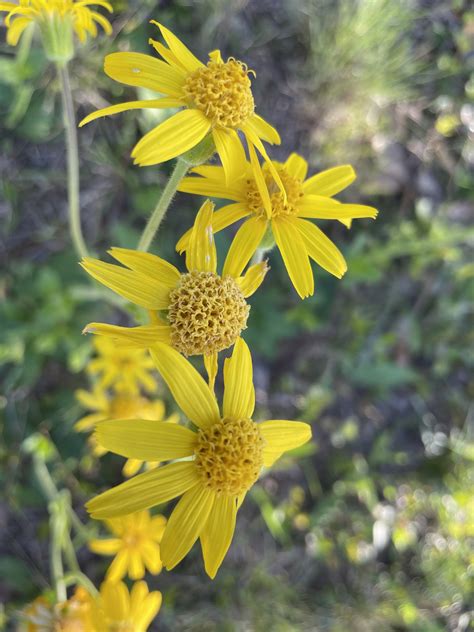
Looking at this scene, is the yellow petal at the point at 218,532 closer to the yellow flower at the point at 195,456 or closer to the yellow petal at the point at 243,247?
the yellow flower at the point at 195,456

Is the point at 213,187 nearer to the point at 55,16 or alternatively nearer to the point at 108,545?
the point at 55,16

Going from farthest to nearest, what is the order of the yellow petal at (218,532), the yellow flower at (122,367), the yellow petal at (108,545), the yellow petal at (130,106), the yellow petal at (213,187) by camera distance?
the yellow flower at (122,367)
the yellow petal at (108,545)
the yellow petal at (213,187)
the yellow petal at (218,532)
the yellow petal at (130,106)

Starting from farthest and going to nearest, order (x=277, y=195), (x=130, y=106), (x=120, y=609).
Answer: (x=120, y=609) → (x=277, y=195) → (x=130, y=106)

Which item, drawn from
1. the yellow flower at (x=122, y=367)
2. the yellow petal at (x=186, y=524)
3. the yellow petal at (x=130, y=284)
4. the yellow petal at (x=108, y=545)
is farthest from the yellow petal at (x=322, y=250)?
the yellow petal at (x=108, y=545)

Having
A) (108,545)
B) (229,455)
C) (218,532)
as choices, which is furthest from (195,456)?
(108,545)

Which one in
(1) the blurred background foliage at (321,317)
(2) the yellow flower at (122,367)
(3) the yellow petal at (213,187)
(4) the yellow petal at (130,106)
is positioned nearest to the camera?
(4) the yellow petal at (130,106)

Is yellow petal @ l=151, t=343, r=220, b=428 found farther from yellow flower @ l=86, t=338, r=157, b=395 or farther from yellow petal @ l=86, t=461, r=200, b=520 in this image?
yellow flower @ l=86, t=338, r=157, b=395

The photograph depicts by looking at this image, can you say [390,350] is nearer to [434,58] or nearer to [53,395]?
[434,58]

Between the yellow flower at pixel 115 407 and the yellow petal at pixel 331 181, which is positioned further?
the yellow flower at pixel 115 407
